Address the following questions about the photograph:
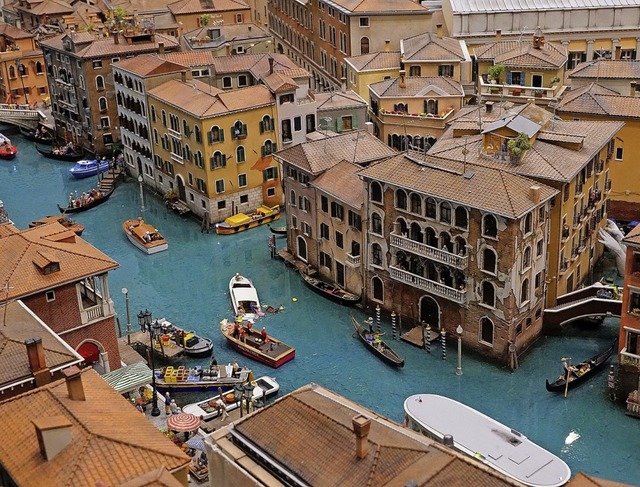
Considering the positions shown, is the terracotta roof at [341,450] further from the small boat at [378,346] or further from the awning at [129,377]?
the small boat at [378,346]

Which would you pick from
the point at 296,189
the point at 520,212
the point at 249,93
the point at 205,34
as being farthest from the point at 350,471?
the point at 205,34

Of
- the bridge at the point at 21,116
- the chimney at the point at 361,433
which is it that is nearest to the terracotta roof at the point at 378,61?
the bridge at the point at 21,116

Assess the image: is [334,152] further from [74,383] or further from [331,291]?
[74,383]

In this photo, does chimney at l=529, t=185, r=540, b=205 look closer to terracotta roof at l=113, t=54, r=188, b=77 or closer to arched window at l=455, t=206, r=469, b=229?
arched window at l=455, t=206, r=469, b=229

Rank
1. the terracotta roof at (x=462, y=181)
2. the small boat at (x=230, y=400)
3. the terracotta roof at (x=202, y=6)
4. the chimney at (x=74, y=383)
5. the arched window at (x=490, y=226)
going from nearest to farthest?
the chimney at (x=74, y=383) < the small boat at (x=230, y=400) < the terracotta roof at (x=462, y=181) < the arched window at (x=490, y=226) < the terracotta roof at (x=202, y=6)

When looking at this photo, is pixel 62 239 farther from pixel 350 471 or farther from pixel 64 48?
pixel 64 48

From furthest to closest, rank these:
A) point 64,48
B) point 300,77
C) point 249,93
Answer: point 64,48 < point 300,77 < point 249,93
